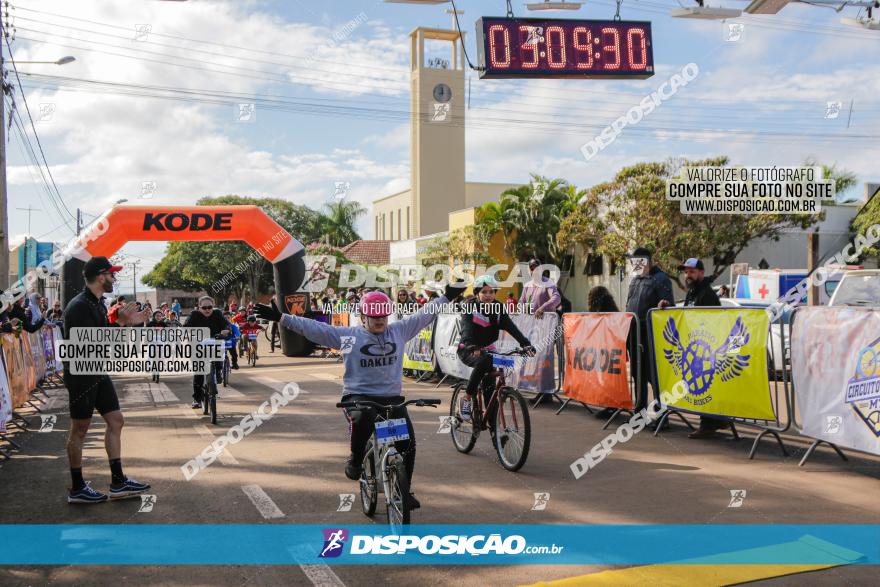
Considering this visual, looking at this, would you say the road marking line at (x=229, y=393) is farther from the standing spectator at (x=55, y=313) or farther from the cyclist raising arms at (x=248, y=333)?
the standing spectator at (x=55, y=313)

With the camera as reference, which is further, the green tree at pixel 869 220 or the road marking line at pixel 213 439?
the green tree at pixel 869 220

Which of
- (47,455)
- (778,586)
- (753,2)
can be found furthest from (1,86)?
(778,586)

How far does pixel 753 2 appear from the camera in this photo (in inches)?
420

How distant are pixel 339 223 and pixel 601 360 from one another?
195 feet

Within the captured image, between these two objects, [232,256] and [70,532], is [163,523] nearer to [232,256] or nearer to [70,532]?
[70,532]

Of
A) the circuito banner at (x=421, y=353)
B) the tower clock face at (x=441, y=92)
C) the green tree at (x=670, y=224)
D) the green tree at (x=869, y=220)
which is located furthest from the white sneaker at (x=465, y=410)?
the tower clock face at (x=441, y=92)

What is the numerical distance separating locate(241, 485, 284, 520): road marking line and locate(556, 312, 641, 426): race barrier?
16.3ft

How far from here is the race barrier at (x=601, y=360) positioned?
9.98 meters

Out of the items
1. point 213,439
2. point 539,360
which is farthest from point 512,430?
point 539,360

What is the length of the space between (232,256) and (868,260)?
5007 cm

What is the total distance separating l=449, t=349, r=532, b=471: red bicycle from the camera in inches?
291

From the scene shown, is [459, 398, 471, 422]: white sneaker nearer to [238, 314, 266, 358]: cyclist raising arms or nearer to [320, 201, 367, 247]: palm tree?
[238, 314, 266, 358]: cyclist raising arms

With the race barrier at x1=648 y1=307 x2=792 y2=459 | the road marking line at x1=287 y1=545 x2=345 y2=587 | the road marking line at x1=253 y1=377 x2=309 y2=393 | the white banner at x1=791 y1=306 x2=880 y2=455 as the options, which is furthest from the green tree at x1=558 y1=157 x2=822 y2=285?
the road marking line at x1=287 y1=545 x2=345 y2=587

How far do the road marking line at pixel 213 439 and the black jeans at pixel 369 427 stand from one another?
281cm
